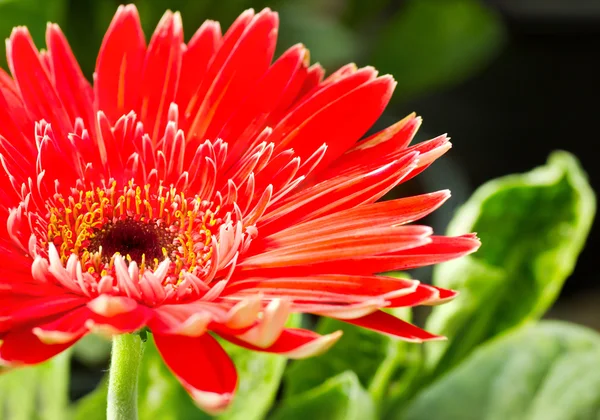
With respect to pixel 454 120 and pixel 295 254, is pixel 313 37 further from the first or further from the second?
pixel 295 254

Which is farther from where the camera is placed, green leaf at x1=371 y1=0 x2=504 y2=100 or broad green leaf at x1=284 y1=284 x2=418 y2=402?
green leaf at x1=371 y1=0 x2=504 y2=100


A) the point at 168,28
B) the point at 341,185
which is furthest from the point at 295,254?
the point at 168,28

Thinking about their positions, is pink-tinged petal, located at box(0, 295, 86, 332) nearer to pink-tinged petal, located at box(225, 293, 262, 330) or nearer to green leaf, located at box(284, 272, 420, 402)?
pink-tinged petal, located at box(225, 293, 262, 330)

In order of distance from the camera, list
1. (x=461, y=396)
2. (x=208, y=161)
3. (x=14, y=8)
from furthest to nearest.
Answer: (x=14, y=8), (x=461, y=396), (x=208, y=161)

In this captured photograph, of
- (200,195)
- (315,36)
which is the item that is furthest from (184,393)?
(315,36)

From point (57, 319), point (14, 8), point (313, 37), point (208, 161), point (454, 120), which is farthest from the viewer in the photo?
point (454, 120)

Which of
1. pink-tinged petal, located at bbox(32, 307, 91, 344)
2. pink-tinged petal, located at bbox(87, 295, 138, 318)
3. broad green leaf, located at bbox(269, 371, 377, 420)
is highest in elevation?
pink-tinged petal, located at bbox(87, 295, 138, 318)

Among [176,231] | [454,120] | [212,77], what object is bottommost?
[454,120]

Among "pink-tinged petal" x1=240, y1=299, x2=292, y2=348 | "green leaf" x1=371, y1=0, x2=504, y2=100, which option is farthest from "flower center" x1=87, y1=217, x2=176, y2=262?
"green leaf" x1=371, y1=0, x2=504, y2=100
